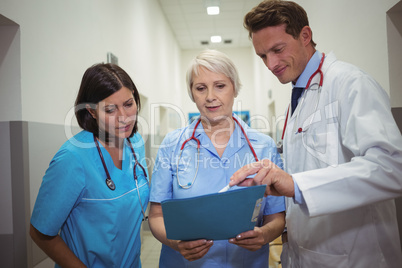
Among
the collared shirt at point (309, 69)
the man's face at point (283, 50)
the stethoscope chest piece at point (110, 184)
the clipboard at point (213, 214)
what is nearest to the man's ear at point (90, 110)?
the stethoscope chest piece at point (110, 184)

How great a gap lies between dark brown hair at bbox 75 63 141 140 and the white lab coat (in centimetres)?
79

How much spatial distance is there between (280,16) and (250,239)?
0.86m

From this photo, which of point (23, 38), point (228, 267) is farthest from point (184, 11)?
point (228, 267)

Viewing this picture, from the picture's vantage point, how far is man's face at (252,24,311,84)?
1160mm

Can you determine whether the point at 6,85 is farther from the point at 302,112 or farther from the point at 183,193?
the point at 302,112

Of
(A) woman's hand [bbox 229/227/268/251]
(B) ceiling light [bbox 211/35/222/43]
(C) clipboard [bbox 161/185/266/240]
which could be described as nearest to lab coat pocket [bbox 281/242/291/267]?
(A) woman's hand [bbox 229/227/268/251]

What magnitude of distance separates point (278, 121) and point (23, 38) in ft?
11.9

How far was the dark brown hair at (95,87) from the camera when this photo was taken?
1.22m

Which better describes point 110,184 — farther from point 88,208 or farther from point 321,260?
point 321,260

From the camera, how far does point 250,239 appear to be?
3.22 ft

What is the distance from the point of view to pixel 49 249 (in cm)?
106

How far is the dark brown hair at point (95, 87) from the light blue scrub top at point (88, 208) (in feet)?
0.27

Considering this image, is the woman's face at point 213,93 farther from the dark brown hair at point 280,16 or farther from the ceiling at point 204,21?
the ceiling at point 204,21

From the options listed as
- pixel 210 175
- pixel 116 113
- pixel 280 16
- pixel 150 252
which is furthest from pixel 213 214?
pixel 150 252
